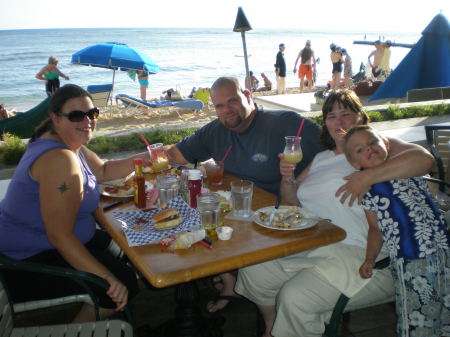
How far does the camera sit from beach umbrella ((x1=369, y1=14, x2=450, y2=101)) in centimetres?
786

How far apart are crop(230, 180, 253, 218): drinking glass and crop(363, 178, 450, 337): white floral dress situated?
60cm

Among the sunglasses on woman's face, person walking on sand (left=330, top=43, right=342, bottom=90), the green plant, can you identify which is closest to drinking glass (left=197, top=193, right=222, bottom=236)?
the sunglasses on woman's face

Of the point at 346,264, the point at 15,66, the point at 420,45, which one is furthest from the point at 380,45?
the point at 15,66

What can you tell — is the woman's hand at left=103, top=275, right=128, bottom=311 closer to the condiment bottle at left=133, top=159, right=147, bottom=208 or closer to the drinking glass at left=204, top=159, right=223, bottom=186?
the condiment bottle at left=133, top=159, right=147, bottom=208

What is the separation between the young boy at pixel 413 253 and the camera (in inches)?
74.7

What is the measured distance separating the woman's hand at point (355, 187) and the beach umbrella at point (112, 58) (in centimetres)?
1169

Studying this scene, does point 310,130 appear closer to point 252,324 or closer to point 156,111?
point 252,324

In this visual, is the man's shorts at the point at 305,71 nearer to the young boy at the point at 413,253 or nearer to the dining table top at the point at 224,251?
the young boy at the point at 413,253

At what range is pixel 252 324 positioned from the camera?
2756 millimetres

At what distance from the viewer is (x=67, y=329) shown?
1869 mm

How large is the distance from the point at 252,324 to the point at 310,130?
52.6 inches

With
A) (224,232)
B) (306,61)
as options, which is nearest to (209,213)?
(224,232)

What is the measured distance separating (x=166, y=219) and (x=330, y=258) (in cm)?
83

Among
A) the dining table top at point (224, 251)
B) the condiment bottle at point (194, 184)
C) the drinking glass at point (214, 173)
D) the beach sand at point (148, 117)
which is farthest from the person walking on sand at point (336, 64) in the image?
the dining table top at point (224, 251)
